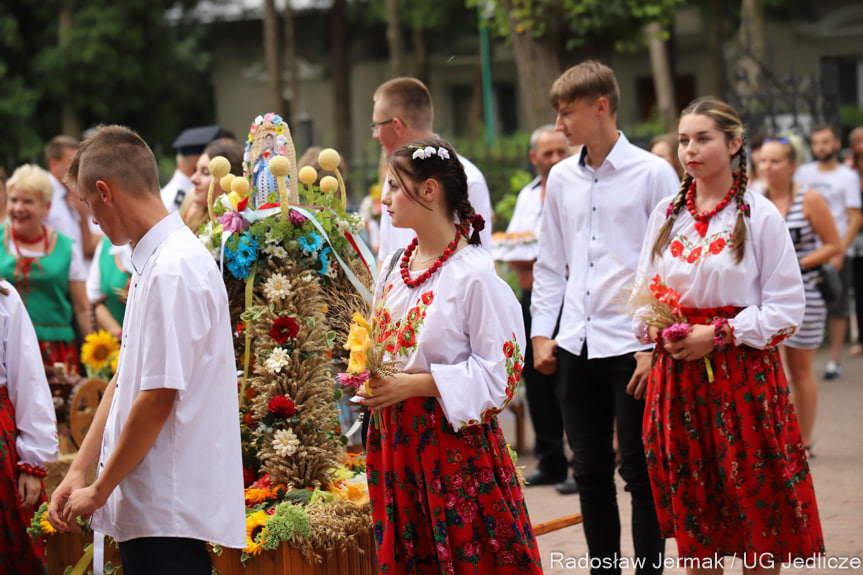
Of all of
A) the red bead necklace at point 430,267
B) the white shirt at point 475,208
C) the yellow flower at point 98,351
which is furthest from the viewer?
the yellow flower at point 98,351

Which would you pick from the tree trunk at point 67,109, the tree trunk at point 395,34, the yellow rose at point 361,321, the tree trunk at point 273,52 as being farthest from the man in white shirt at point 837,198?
the tree trunk at point 67,109

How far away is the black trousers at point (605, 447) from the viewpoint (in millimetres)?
4496

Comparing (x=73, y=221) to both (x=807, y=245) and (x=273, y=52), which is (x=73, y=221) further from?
(x=273, y=52)

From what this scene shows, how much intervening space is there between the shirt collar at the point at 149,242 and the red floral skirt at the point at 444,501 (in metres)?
0.95

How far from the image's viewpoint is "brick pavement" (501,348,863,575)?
5285 mm

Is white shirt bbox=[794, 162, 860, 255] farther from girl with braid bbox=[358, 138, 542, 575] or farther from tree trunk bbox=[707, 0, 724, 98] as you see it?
tree trunk bbox=[707, 0, 724, 98]

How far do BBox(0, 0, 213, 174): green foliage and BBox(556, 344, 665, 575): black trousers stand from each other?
2403cm

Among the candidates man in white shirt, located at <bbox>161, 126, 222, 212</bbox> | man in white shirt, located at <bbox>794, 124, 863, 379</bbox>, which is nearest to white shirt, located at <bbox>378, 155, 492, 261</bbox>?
man in white shirt, located at <bbox>161, 126, 222, 212</bbox>

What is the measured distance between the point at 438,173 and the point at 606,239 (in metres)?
1.27

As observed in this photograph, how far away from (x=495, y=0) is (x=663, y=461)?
30.7 feet

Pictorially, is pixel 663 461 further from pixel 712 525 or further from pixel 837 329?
pixel 837 329

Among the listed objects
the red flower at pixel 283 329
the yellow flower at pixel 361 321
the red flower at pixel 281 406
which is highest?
the yellow flower at pixel 361 321

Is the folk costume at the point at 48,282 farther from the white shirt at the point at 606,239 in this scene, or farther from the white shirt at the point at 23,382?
the white shirt at the point at 606,239

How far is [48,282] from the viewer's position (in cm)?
702
